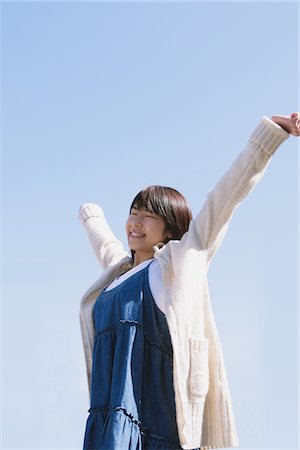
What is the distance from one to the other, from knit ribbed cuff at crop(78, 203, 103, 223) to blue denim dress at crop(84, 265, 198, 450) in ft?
2.62

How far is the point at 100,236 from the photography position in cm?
324

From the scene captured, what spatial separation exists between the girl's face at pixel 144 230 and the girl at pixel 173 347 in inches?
2.9

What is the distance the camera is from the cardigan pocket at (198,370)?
2387 millimetres

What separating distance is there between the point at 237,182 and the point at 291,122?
Result: 0.85 feet

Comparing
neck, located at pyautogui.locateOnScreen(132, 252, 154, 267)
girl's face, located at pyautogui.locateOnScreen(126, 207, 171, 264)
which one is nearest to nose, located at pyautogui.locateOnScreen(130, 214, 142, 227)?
girl's face, located at pyautogui.locateOnScreen(126, 207, 171, 264)

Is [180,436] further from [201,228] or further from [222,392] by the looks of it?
[201,228]

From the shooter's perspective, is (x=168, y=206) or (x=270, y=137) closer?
(x=270, y=137)

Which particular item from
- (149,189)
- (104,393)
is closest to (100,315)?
(104,393)

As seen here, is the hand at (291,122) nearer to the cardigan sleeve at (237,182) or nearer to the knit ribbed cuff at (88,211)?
the cardigan sleeve at (237,182)

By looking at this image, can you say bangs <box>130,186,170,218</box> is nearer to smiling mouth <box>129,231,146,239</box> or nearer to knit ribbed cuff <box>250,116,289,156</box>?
smiling mouth <box>129,231,146,239</box>

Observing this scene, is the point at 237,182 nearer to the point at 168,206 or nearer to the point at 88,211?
the point at 168,206

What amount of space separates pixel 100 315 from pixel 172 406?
16.8 inches

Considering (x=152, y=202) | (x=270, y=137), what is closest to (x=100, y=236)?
(x=152, y=202)

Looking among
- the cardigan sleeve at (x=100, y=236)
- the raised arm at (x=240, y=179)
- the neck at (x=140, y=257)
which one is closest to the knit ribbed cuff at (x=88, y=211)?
the cardigan sleeve at (x=100, y=236)
